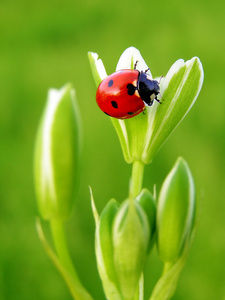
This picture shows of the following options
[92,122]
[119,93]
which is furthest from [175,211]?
[92,122]

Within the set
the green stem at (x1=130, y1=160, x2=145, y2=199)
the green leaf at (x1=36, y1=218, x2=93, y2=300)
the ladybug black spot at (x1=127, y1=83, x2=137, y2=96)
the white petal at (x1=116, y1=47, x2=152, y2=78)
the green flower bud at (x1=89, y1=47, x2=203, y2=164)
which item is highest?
the ladybug black spot at (x1=127, y1=83, x2=137, y2=96)

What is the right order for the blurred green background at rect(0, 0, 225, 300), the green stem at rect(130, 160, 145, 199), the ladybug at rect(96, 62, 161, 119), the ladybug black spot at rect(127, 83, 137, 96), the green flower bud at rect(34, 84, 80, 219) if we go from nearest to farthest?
the green flower bud at rect(34, 84, 80, 219) < the green stem at rect(130, 160, 145, 199) < the ladybug at rect(96, 62, 161, 119) < the ladybug black spot at rect(127, 83, 137, 96) < the blurred green background at rect(0, 0, 225, 300)

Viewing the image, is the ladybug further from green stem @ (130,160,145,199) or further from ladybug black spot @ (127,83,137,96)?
green stem @ (130,160,145,199)

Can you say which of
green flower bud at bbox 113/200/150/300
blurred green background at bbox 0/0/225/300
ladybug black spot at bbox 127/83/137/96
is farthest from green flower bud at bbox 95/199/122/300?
blurred green background at bbox 0/0/225/300

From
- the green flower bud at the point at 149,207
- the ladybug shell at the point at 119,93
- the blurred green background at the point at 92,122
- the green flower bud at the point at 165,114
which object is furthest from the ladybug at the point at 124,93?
the blurred green background at the point at 92,122

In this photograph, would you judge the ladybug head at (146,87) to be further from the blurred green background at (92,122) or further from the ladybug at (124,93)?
the blurred green background at (92,122)

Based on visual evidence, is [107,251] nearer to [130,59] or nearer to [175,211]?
[175,211]
